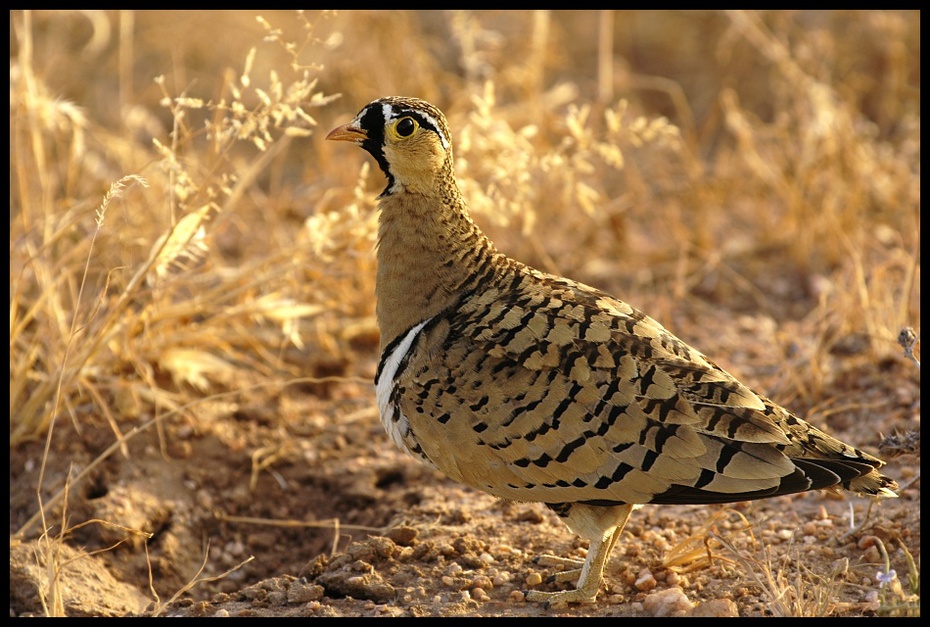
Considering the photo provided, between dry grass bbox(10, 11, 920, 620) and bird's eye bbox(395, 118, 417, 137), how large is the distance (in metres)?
0.37

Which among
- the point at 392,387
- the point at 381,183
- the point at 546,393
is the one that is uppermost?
the point at 381,183

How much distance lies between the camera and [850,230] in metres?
5.99

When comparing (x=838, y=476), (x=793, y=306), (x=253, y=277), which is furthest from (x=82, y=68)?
(x=838, y=476)

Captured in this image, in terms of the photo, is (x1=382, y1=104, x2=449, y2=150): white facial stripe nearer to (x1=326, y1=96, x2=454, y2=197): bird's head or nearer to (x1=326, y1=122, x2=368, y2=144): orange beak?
(x1=326, y1=96, x2=454, y2=197): bird's head

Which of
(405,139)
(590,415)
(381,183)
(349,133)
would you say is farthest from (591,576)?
(381,183)

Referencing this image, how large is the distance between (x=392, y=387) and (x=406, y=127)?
2.91 ft

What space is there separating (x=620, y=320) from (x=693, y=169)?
2.97 meters

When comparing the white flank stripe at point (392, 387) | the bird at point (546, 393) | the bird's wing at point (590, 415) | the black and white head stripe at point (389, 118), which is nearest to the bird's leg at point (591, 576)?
the bird at point (546, 393)

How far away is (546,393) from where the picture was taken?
3.23 m

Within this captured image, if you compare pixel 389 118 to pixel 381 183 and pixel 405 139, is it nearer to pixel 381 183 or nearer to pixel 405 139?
pixel 405 139

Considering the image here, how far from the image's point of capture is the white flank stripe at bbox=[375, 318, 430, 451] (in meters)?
3.44

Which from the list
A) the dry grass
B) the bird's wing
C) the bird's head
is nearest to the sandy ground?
the dry grass

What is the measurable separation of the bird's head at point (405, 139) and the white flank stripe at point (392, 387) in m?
0.50

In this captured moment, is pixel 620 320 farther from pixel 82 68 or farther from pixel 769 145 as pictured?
pixel 82 68
